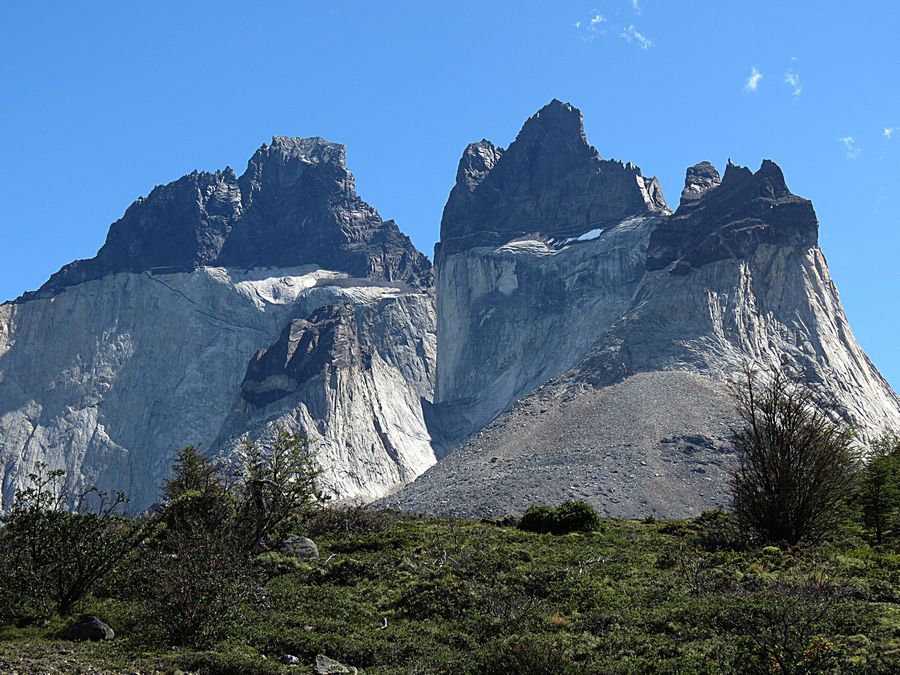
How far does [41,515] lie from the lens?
97.3 feet

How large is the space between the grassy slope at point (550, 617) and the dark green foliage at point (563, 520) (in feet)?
24.8

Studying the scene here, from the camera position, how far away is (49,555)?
28.8 metres

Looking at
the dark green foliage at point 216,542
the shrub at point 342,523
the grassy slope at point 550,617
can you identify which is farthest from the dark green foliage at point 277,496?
the grassy slope at point 550,617

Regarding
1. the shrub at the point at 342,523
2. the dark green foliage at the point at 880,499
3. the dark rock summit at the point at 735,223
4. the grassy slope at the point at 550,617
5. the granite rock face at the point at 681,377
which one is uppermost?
the dark rock summit at the point at 735,223

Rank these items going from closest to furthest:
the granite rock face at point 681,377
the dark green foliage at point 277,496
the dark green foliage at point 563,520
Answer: the dark green foliage at point 277,496
the dark green foliage at point 563,520
the granite rock face at point 681,377

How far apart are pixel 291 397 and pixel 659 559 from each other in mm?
164629

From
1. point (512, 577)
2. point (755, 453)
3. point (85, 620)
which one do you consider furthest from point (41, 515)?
point (755, 453)

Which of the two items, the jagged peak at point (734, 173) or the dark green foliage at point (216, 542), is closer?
the dark green foliage at point (216, 542)

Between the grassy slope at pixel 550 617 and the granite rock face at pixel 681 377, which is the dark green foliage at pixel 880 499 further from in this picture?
the granite rock face at pixel 681 377

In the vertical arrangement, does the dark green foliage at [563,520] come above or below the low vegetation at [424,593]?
above

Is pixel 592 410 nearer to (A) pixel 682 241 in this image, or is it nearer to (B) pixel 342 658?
(A) pixel 682 241

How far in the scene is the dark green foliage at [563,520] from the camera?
1613 inches

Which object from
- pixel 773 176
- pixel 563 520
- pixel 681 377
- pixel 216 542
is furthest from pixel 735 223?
pixel 216 542

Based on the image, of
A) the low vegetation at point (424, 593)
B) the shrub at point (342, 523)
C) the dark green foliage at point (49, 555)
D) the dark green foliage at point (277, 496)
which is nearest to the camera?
the low vegetation at point (424, 593)
